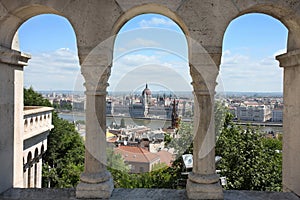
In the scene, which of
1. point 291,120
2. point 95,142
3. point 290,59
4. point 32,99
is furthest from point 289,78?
point 32,99

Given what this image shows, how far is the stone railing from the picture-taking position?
11.6m

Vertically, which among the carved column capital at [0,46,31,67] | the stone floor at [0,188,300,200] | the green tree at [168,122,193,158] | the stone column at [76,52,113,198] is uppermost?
the carved column capital at [0,46,31,67]

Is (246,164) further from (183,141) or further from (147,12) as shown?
(147,12)

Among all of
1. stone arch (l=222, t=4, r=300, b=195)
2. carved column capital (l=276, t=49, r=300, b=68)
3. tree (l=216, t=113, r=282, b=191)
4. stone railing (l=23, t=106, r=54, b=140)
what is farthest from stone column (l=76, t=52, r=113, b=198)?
tree (l=216, t=113, r=282, b=191)

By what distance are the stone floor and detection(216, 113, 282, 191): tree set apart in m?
10.2

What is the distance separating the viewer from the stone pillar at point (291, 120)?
3605mm

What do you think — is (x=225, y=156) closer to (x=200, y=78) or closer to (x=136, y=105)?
(x=136, y=105)

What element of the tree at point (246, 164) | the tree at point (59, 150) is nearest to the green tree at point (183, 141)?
the tree at point (246, 164)

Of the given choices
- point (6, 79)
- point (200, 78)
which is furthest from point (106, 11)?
point (6, 79)

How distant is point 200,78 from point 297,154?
1.56 m

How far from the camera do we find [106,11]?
10.9 ft

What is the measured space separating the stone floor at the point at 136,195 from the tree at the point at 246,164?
33.4ft

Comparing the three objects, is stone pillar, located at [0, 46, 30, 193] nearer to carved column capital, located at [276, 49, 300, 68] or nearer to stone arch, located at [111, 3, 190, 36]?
stone arch, located at [111, 3, 190, 36]

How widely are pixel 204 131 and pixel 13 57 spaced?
252 cm
